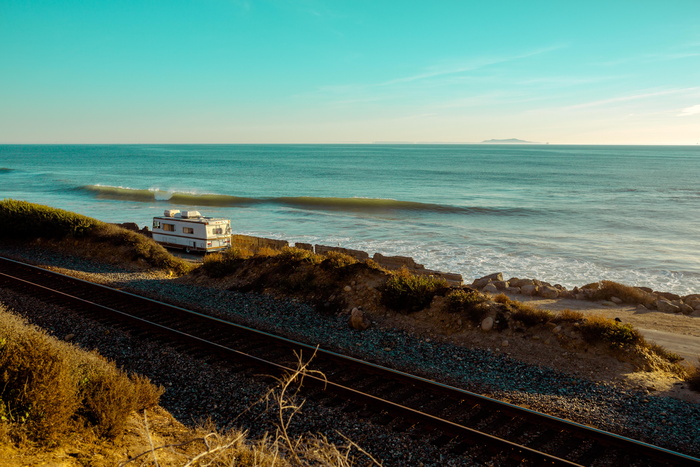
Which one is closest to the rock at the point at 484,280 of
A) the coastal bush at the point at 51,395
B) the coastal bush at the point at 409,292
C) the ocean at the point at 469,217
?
the ocean at the point at 469,217

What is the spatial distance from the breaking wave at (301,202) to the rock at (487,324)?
38.4 meters

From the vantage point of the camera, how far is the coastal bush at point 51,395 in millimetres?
5891

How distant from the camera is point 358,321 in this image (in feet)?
40.5

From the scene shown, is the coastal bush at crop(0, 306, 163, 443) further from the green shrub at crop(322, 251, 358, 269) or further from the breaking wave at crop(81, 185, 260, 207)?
the breaking wave at crop(81, 185, 260, 207)

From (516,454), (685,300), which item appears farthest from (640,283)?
(516,454)

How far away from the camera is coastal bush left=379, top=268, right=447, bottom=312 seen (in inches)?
510

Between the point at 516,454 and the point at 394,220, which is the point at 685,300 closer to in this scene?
the point at 516,454

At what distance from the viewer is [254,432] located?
295 inches

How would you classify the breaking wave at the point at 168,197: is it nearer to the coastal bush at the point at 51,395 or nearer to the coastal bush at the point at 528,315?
the coastal bush at the point at 528,315

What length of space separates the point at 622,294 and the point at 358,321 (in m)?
13.9

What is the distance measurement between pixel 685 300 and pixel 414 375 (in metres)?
17.1

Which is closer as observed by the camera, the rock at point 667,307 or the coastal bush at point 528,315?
the coastal bush at point 528,315

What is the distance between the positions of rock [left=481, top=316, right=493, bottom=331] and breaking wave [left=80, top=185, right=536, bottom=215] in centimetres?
3840

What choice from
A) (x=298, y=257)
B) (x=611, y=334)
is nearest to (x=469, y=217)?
(x=298, y=257)
